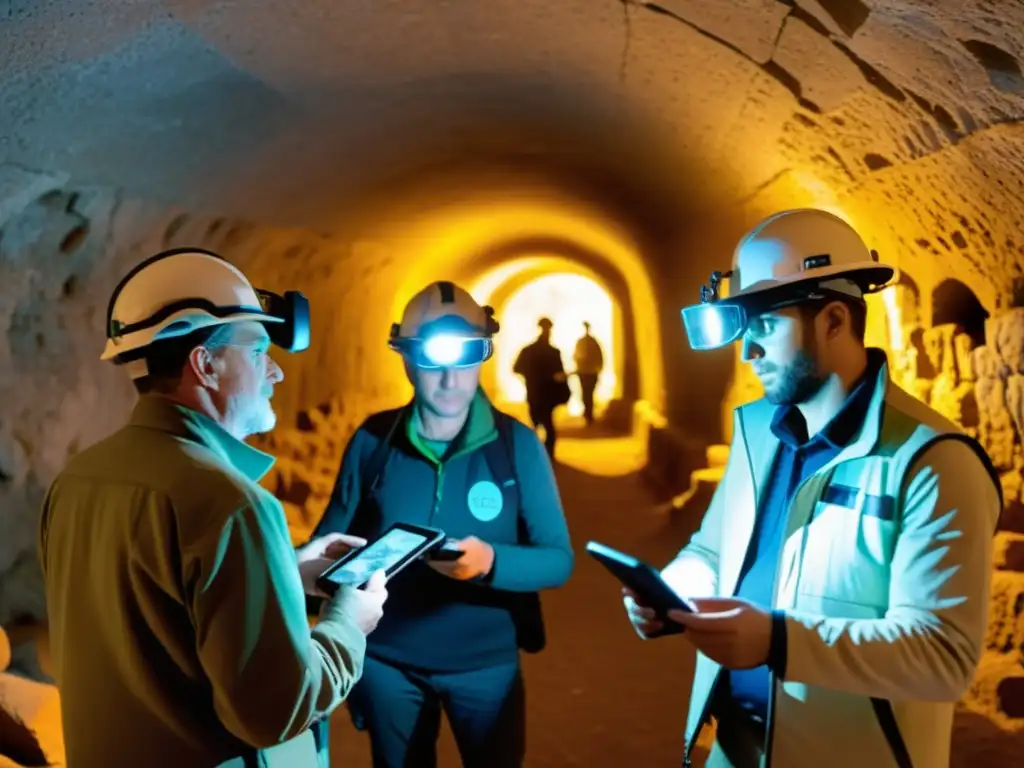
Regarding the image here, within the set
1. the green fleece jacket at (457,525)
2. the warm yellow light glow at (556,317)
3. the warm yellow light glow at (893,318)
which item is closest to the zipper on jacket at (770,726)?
the green fleece jacket at (457,525)

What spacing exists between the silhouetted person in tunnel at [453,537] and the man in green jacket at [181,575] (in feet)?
2.31

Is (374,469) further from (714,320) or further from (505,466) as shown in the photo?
(714,320)

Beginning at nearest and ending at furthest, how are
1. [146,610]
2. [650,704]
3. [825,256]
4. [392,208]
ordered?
[146,610] < [825,256] < [650,704] < [392,208]

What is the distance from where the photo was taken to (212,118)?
3.89 metres

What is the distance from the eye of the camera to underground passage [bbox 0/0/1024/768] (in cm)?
282

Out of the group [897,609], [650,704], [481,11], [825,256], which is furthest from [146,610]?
Answer: [650,704]

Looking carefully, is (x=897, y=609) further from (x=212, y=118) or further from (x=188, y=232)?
(x=188, y=232)

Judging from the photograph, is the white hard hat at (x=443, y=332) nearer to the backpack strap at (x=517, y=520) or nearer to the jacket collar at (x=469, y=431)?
the jacket collar at (x=469, y=431)

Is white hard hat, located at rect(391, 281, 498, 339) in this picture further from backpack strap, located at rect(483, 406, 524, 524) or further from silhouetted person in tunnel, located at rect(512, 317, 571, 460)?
silhouetted person in tunnel, located at rect(512, 317, 571, 460)

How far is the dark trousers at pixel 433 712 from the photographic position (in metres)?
2.47

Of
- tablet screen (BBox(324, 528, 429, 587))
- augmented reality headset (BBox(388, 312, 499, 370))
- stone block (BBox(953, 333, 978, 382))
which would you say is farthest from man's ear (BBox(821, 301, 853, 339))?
stone block (BBox(953, 333, 978, 382))

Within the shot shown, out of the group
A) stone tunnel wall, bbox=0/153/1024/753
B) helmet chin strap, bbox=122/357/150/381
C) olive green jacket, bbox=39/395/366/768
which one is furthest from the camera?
stone tunnel wall, bbox=0/153/1024/753

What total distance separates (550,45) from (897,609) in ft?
9.57

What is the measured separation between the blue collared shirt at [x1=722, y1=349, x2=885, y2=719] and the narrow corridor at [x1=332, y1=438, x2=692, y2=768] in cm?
201
